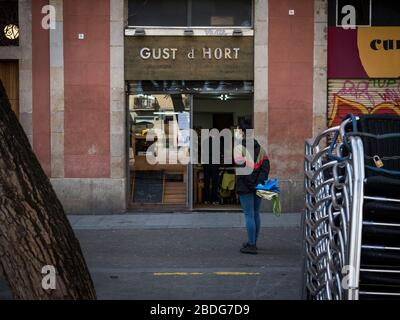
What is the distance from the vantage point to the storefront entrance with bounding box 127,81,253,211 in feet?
43.5

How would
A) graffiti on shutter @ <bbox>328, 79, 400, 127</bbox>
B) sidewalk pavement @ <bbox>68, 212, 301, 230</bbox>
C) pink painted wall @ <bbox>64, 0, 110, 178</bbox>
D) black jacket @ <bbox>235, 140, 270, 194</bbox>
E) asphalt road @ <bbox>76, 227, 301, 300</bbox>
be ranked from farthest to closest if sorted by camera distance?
graffiti on shutter @ <bbox>328, 79, 400, 127</bbox>
pink painted wall @ <bbox>64, 0, 110, 178</bbox>
sidewalk pavement @ <bbox>68, 212, 301, 230</bbox>
black jacket @ <bbox>235, 140, 270, 194</bbox>
asphalt road @ <bbox>76, 227, 301, 300</bbox>

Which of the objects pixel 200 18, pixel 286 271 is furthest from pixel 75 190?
pixel 286 271

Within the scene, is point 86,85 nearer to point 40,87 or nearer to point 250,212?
point 40,87

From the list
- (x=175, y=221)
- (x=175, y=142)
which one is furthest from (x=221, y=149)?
(x=175, y=221)

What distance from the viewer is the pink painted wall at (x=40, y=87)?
12.9 metres

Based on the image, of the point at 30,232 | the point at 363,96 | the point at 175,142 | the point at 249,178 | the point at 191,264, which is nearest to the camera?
the point at 30,232

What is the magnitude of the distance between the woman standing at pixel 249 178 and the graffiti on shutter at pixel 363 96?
14.4 feet

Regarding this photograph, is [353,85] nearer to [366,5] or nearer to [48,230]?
[366,5]

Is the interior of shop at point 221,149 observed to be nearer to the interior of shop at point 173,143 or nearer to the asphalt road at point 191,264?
the interior of shop at point 173,143

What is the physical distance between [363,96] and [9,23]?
304 inches

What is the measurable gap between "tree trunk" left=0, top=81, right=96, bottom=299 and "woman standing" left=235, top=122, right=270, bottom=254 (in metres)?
5.33

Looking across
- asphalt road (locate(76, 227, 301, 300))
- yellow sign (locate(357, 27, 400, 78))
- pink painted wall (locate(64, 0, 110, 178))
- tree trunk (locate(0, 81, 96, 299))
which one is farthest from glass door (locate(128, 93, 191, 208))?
tree trunk (locate(0, 81, 96, 299))

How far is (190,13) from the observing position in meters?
13.2

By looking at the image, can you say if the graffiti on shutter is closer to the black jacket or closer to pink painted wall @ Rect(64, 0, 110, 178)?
the black jacket
